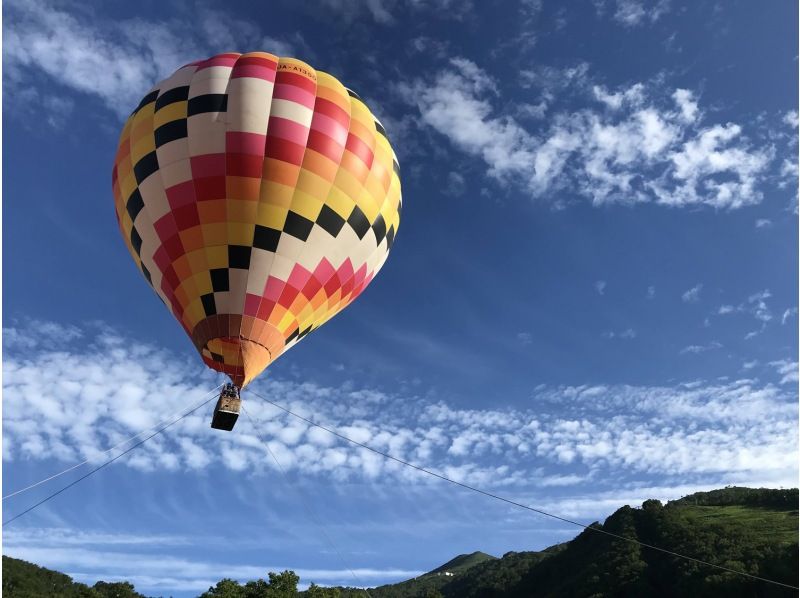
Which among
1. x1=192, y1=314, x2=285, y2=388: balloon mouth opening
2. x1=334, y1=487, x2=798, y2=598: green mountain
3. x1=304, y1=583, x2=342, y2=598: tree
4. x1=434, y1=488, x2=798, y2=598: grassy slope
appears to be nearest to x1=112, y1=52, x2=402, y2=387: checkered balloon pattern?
x1=192, y1=314, x2=285, y2=388: balloon mouth opening

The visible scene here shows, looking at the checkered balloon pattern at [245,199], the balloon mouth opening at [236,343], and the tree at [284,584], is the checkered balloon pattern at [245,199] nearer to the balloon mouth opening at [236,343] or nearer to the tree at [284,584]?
the balloon mouth opening at [236,343]

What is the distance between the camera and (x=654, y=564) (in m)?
90.3

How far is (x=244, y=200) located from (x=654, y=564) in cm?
9684

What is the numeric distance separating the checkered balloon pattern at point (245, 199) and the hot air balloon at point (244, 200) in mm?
30

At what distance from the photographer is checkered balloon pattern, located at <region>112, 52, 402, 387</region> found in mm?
15148

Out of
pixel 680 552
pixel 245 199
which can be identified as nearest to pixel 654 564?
pixel 680 552

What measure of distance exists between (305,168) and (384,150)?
3.21 meters

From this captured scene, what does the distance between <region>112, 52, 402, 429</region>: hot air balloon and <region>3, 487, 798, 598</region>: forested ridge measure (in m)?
34.0

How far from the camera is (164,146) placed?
1577 centimetres

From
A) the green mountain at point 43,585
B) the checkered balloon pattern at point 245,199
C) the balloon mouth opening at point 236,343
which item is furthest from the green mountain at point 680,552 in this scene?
the checkered balloon pattern at point 245,199

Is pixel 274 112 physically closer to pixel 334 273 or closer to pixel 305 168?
pixel 305 168

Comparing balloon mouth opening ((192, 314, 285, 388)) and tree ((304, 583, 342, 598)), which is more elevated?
balloon mouth opening ((192, 314, 285, 388))

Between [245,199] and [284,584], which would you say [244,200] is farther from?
[284,584]

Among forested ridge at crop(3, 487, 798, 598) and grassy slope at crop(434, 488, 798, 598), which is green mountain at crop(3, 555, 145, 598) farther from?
grassy slope at crop(434, 488, 798, 598)
